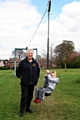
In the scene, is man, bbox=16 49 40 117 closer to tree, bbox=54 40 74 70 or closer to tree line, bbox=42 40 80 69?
tree line, bbox=42 40 80 69

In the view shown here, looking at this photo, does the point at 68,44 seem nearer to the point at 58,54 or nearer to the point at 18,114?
the point at 58,54

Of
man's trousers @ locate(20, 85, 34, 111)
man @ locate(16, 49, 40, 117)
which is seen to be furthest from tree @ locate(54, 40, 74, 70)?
man @ locate(16, 49, 40, 117)

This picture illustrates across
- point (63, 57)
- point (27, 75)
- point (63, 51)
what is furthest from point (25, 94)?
point (63, 51)

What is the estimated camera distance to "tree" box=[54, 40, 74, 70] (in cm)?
8262

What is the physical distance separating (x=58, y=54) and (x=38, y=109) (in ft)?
246

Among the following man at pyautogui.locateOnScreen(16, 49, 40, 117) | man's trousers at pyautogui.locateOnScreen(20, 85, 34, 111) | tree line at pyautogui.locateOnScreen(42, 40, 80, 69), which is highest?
tree line at pyautogui.locateOnScreen(42, 40, 80, 69)

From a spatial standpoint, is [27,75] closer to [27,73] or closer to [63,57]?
[27,73]

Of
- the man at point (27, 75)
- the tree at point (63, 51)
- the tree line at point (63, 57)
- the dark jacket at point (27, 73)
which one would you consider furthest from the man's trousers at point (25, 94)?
the tree at point (63, 51)

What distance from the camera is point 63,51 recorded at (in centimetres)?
8444

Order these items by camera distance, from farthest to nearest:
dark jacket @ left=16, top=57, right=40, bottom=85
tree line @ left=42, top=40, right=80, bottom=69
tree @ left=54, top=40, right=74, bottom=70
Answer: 1. tree @ left=54, top=40, right=74, bottom=70
2. tree line @ left=42, top=40, right=80, bottom=69
3. dark jacket @ left=16, top=57, right=40, bottom=85

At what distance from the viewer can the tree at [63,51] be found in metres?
82.6

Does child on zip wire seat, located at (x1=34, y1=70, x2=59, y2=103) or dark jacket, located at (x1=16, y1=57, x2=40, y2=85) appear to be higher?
dark jacket, located at (x1=16, y1=57, x2=40, y2=85)

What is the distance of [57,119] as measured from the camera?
22.5 feet

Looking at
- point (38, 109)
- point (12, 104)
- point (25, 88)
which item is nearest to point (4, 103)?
point (12, 104)
